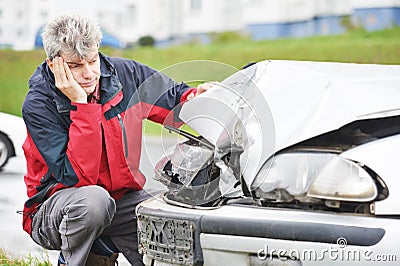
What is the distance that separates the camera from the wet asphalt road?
309 cm

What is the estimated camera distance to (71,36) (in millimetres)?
3215

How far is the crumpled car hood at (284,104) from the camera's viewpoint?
101 inches

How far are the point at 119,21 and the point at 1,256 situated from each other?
18.5m

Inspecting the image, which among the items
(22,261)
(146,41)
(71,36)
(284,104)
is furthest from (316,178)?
(146,41)

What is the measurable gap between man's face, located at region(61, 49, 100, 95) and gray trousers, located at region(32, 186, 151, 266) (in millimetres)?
464

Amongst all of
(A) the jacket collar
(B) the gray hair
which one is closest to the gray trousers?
(A) the jacket collar

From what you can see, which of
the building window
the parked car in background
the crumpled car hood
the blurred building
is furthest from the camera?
the building window

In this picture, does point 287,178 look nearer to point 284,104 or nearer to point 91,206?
point 284,104

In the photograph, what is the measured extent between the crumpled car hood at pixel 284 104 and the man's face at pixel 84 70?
47cm

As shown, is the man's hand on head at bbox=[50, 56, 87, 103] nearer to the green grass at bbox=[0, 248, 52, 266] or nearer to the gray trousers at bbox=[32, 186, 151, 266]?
the gray trousers at bbox=[32, 186, 151, 266]

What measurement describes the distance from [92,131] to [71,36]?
1.45 ft

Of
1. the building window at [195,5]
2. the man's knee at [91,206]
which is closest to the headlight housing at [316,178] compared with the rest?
the man's knee at [91,206]

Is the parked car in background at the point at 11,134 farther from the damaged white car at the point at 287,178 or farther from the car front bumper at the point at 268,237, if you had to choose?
the car front bumper at the point at 268,237

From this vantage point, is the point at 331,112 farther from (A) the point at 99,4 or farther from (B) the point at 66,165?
(A) the point at 99,4
